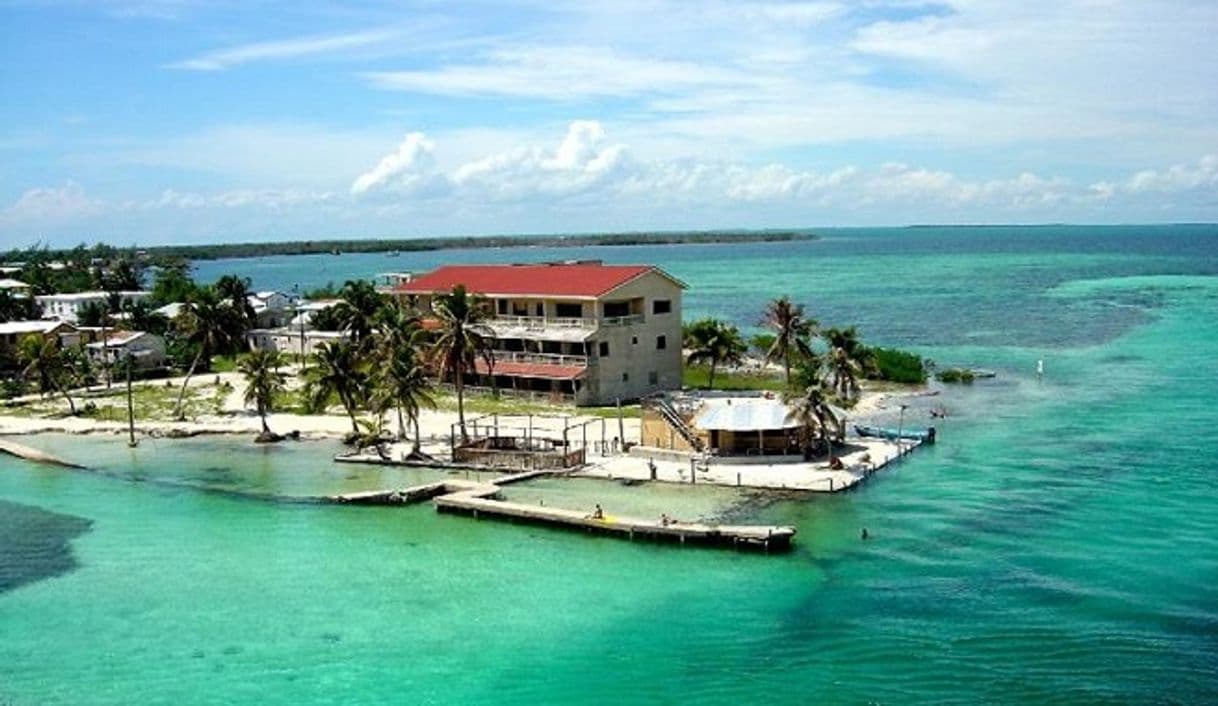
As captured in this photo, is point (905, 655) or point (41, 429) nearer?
point (905, 655)

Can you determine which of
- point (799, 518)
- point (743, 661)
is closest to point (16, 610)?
point (743, 661)

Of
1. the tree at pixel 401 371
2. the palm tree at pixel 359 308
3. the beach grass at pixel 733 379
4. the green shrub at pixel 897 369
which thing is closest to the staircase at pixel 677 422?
the tree at pixel 401 371

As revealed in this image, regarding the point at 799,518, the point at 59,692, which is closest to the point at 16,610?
the point at 59,692

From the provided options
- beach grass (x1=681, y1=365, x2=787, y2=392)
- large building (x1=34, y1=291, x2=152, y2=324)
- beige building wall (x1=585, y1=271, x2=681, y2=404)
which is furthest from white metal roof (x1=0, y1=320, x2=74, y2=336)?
beach grass (x1=681, y1=365, x2=787, y2=392)

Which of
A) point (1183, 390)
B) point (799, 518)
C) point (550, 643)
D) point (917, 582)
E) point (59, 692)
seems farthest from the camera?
point (1183, 390)

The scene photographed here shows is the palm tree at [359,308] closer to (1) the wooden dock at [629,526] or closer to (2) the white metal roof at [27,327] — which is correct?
(2) the white metal roof at [27,327]

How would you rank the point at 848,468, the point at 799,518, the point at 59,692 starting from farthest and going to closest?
the point at 848,468 < the point at 799,518 < the point at 59,692

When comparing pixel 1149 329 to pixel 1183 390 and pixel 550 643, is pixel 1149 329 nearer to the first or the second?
pixel 1183 390
